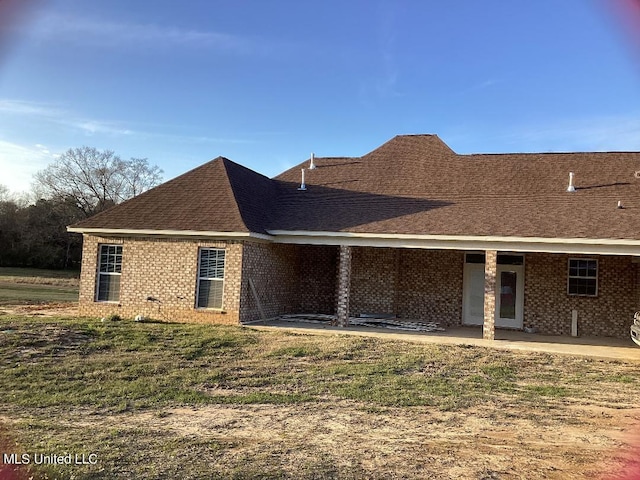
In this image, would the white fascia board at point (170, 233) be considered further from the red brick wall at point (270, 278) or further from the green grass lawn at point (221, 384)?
the green grass lawn at point (221, 384)

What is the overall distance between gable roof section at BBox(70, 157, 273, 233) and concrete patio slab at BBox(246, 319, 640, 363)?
3105 millimetres

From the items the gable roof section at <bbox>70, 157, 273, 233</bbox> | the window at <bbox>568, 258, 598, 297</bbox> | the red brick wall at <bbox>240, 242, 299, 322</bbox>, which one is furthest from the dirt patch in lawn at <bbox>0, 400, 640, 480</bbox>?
the window at <bbox>568, 258, 598, 297</bbox>

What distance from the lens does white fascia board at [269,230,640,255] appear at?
44.0 feet

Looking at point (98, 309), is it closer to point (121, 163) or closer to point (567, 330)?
point (567, 330)

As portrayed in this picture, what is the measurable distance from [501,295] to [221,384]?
11058 mm

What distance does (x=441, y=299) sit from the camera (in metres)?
17.5

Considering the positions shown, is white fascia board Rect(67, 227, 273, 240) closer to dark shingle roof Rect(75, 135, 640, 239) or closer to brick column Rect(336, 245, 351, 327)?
dark shingle roof Rect(75, 135, 640, 239)

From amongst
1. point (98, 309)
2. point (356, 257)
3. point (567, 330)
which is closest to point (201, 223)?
point (98, 309)

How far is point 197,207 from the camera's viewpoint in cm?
1628

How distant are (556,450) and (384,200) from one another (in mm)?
11914

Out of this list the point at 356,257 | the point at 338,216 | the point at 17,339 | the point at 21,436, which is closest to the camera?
the point at 21,436

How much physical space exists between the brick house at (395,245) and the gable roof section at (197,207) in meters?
0.06

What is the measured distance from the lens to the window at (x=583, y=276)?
16.2m

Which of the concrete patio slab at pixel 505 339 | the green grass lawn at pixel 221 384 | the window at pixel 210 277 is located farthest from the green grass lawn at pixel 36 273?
the concrete patio slab at pixel 505 339
